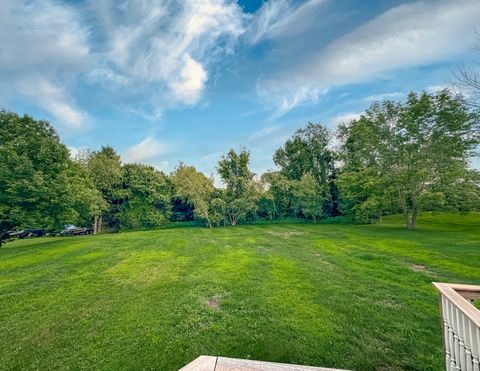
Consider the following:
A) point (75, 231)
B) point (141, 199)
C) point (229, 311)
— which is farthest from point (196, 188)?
point (229, 311)

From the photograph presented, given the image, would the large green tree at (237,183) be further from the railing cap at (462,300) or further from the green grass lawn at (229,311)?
the railing cap at (462,300)

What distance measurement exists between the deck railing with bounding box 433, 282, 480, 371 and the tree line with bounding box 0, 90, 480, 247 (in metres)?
10.3

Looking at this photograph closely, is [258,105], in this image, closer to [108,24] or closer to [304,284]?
[108,24]

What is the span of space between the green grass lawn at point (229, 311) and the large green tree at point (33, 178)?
19.4ft

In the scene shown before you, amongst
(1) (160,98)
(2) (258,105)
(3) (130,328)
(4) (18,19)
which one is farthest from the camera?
(2) (258,105)

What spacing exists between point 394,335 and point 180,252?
26.4 ft

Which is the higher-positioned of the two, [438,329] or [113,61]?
[113,61]

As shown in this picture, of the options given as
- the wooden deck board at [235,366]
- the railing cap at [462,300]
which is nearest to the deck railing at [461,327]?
the railing cap at [462,300]

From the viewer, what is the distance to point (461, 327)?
1.66 m

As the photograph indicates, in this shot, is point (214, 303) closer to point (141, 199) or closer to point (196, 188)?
point (196, 188)

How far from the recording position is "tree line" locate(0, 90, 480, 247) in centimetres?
1278

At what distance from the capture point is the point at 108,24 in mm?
8664

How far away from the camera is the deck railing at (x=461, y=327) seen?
1485 millimetres

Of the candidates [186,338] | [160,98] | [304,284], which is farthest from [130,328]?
[160,98]
